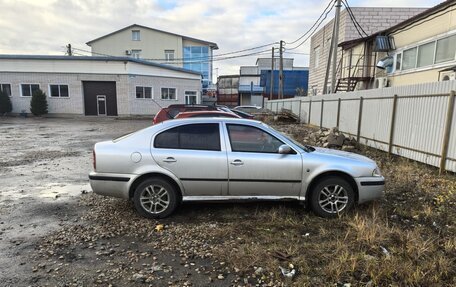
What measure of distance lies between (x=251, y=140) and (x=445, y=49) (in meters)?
11.4

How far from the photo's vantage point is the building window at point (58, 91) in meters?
30.8

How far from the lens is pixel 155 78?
3256cm

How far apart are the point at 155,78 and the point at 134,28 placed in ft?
73.2

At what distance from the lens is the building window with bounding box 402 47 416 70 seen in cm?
1466

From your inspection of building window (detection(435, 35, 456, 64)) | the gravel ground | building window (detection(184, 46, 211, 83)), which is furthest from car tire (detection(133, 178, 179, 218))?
building window (detection(184, 46, 211, 83))

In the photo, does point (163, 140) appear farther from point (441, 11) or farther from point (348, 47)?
point (348, 47)

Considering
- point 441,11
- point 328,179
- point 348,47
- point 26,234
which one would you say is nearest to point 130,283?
point 26,234

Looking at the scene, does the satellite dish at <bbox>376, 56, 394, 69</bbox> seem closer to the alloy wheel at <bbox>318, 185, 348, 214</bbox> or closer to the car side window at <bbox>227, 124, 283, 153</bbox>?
the alloy wheel at <bbox>318, 185, 348, 214</bbox>

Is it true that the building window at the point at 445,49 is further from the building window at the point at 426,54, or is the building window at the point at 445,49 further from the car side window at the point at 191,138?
the car side window at the point at 191,138

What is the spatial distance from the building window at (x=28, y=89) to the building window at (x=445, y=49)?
31.9 m

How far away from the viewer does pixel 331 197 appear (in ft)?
15.9

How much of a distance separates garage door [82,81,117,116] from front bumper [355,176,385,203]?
29.8 meters

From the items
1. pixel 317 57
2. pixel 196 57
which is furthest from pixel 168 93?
pixel 196 57

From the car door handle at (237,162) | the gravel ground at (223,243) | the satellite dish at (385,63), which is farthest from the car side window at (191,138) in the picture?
the satellite dish at (385,63)
